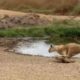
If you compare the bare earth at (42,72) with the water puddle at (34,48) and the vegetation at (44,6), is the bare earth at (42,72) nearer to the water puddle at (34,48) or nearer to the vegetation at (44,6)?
the water puddle at (34,48)

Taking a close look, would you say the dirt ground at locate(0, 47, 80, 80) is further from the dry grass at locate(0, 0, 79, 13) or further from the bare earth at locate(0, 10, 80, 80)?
the dry grass at locate(0, 0, 79, 13)

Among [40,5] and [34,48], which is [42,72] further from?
[40,5]

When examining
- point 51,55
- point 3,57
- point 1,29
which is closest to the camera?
point 3,57

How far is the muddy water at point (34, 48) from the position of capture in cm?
1580

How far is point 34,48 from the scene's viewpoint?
17.0 meters

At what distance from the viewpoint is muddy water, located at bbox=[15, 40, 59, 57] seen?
15.8 m

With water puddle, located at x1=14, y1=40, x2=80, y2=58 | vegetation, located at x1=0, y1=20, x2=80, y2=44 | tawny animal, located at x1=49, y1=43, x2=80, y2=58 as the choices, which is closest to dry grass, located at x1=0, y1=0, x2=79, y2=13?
vegetation, located at x1=0, y1=20, x2=80, y2=44

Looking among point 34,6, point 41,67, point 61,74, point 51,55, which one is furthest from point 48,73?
point 34,6

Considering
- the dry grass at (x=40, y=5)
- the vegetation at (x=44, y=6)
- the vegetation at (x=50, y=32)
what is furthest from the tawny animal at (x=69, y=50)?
the dry grass at (x=40, y=5)

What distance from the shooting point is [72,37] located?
20203 millimetres

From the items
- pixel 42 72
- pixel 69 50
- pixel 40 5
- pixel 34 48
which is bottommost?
pixel 40 5

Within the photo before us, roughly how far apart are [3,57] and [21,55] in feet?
3.41

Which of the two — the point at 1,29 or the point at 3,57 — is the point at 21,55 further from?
the point at 1,29

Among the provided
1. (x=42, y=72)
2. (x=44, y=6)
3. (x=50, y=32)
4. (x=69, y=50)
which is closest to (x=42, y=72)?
(x=42, y=72)
